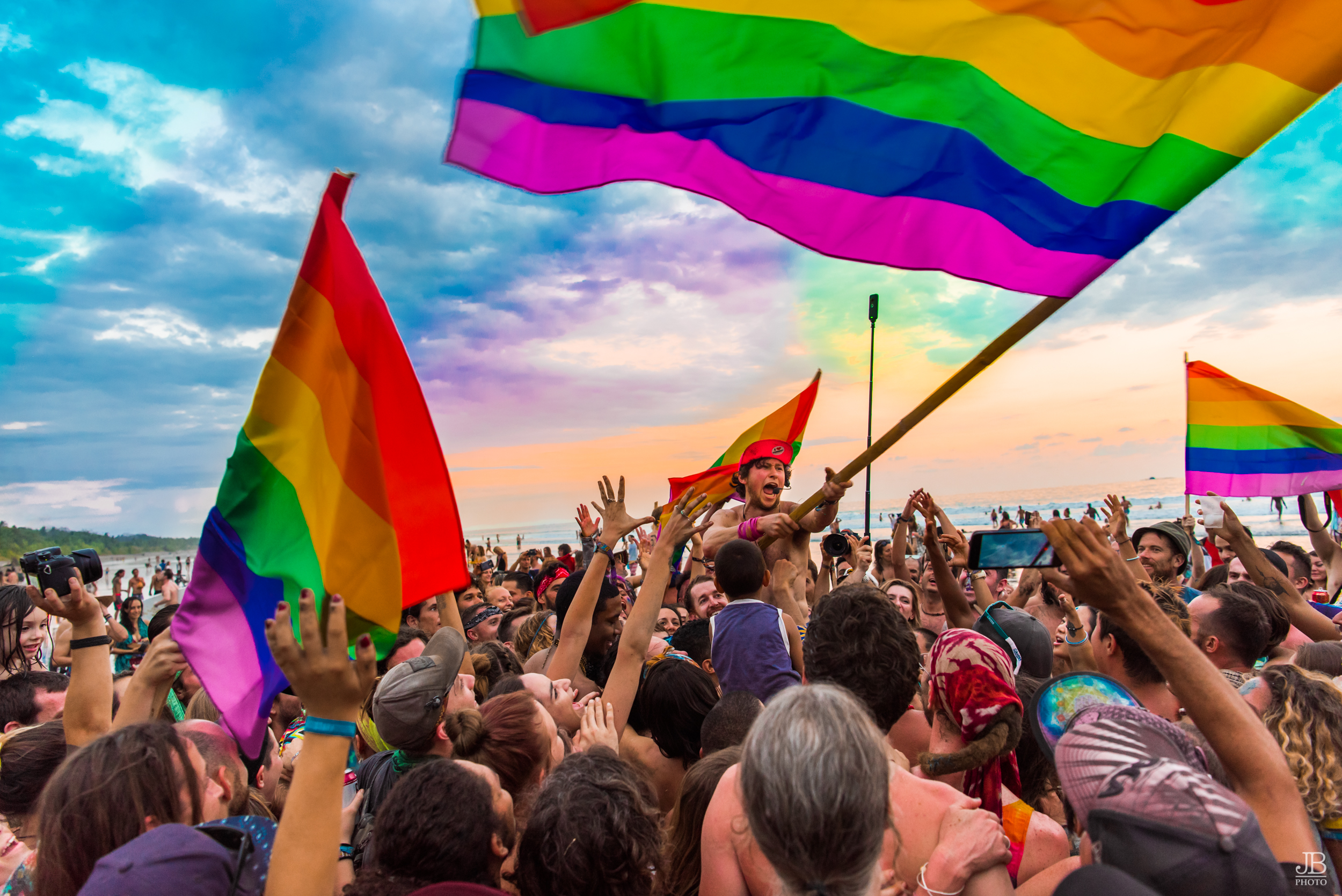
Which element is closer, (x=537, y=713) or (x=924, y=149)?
(x=537, y=713)

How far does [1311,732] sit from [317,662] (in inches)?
125

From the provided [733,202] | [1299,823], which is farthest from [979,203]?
[1299,823]

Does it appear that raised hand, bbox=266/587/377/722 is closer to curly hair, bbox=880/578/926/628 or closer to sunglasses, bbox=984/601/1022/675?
sunglasses, bbox=984/601/1022/675

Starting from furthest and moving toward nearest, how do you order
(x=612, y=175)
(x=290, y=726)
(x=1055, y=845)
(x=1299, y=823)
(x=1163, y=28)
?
(x=290, y=726), (x=612, y=175), (x=1163, y=28), (x=1055, y=845), (x=1299, y=823)

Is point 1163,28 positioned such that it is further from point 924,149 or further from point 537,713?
→ point 537,713

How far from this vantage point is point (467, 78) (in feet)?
9.77

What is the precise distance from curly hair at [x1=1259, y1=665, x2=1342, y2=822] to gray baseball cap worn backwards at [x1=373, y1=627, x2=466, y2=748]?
9.88ft

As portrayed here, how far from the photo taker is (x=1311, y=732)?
2.54 metres

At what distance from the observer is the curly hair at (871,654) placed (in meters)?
2.96

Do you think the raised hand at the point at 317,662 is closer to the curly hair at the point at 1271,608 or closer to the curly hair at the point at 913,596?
the curly hair at the point at 1271,608

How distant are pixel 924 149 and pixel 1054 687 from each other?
2332mm

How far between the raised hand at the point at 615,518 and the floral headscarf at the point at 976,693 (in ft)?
6.88

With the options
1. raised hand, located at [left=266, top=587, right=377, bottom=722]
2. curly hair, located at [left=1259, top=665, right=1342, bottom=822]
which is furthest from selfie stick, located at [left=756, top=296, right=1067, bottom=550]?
raised hand, located at [left=266, top=587, right=377, bottom=722]

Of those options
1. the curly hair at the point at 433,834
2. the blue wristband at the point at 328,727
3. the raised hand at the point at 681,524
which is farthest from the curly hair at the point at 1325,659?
the blue wristband at the point at 328,727
